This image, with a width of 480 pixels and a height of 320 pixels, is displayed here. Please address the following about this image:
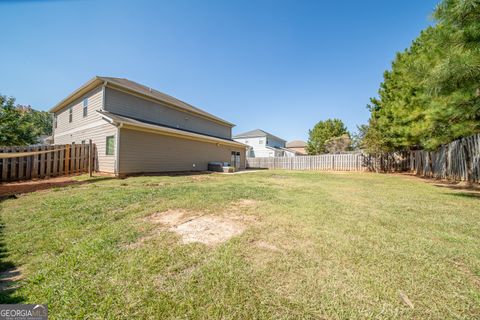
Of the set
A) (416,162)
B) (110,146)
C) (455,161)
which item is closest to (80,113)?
(110,146)

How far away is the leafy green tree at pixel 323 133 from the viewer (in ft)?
113

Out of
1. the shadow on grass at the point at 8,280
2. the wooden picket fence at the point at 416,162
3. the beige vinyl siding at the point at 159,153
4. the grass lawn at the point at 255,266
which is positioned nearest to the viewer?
the grass lawn at the point at 255,266

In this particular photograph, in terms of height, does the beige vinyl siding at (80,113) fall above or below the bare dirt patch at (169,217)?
above

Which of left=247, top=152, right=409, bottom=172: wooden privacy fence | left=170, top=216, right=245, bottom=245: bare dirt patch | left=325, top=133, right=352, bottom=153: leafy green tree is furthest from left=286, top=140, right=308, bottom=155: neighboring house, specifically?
left=170, top=216, right=245, bottom=245: bare dirt patch

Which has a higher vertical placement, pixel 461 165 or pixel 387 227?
pixel 461 165

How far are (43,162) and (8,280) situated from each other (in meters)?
10.0

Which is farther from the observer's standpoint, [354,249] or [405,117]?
[405,117]

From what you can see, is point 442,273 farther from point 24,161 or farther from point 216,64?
point 216,64

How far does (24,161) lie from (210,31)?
10875 millimetres

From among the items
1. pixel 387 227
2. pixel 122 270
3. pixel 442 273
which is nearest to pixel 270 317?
pixel 122 270

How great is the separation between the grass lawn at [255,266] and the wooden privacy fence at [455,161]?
5.94m

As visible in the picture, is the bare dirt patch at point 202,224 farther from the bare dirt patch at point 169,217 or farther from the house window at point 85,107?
the house window at point 85,107

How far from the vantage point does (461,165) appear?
828 cm

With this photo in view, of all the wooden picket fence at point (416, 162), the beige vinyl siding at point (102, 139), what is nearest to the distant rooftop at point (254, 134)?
the wooden picket fence at point (416, 162)
